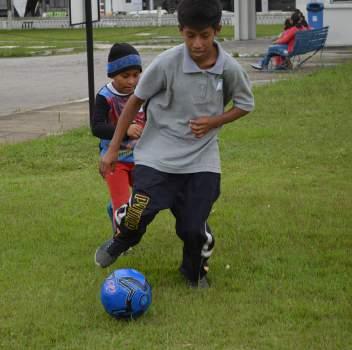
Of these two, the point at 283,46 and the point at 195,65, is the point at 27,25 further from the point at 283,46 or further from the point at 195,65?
the point at 195,65

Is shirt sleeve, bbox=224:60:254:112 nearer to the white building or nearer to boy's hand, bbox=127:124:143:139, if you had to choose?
boy's hand, bbox=127:124:143:139

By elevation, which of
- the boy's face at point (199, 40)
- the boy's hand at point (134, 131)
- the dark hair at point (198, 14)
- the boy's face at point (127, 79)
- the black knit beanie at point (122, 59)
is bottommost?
the boy's hand at point (134, 131)

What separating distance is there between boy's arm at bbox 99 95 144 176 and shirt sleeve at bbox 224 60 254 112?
1.68ft

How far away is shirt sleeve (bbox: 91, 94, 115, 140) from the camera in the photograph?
6.25 m

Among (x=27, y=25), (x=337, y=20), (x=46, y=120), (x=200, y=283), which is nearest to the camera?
(x=200, y=283)

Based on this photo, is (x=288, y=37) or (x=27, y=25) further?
(x=27, y=25)

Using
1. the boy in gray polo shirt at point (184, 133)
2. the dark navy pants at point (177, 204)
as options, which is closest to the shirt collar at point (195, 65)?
the boy in gray polo shirt at point (184, 133)

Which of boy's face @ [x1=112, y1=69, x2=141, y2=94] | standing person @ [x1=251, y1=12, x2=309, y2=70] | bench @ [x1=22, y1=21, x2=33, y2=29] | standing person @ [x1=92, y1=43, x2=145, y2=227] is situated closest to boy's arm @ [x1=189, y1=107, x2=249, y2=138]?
standing person @ [x1=92, y1=43, x2=145, y2=227]

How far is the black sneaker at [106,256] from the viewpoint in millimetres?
5887

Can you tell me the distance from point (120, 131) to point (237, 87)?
713 mm

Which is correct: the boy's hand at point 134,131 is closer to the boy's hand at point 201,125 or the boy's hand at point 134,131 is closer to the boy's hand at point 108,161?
the boy's hand at point 108,161

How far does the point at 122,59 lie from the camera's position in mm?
6340

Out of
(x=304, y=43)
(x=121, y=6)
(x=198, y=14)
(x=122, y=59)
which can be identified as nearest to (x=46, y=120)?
(x=122, y=59)

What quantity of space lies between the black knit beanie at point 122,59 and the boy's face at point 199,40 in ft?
3.20
